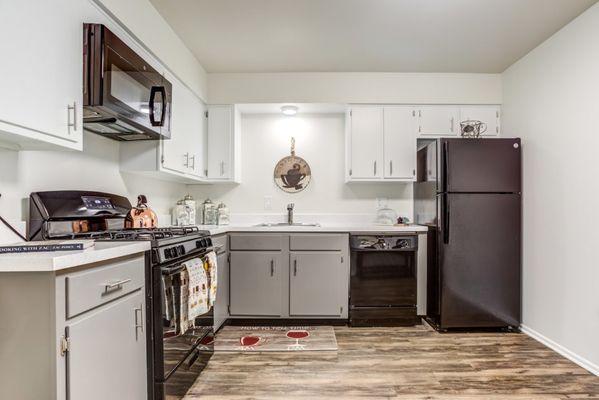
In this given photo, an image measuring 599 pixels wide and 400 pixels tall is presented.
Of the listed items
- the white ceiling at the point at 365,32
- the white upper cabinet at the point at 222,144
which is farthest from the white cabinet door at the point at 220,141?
the white ceiling at the point at 365,32

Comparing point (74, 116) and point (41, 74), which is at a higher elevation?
point (41, 74)

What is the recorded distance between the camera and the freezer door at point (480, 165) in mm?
3051

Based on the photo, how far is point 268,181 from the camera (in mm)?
3914

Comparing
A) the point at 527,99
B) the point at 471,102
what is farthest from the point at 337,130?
the point at 527,99

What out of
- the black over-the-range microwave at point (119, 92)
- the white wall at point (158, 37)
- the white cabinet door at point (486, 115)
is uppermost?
the white wall at point (158, 37)

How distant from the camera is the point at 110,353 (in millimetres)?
1413

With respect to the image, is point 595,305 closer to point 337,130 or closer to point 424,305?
point 424,305

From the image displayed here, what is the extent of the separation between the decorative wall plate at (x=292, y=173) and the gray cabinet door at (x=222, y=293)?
1111 mm

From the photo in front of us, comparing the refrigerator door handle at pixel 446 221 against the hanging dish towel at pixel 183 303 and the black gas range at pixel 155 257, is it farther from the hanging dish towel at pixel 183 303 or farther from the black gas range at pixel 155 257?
the hanging dish towel at pixel 183 303

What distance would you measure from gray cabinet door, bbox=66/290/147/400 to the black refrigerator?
97.2 inches

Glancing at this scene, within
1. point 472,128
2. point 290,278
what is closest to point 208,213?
point 290,278

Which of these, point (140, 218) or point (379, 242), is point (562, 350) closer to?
point (379, 242)

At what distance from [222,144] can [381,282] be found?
6.84 feet

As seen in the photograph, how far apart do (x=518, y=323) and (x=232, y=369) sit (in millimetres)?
2508
